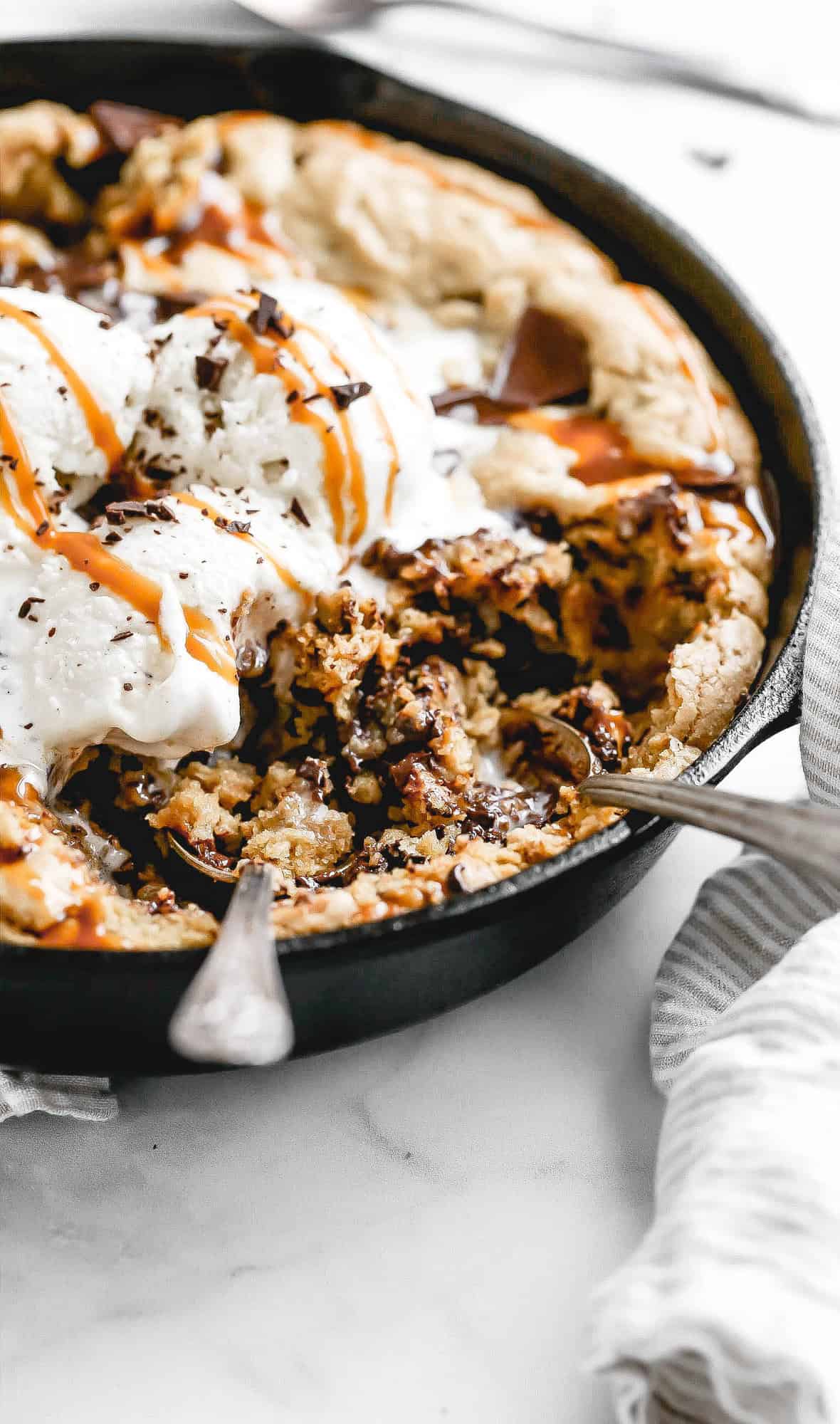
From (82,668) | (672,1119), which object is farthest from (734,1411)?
(82,668)

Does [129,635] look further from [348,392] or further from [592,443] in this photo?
[592,443]

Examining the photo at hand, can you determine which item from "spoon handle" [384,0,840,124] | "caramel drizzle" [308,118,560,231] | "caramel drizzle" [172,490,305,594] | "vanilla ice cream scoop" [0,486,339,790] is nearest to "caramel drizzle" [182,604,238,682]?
"vanilla ice cream scoop" [0,486,339,790]

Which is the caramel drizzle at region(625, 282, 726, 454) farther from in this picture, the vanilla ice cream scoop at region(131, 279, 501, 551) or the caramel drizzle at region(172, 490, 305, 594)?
the caramel drizzle at region(172, 490, 305, 594)

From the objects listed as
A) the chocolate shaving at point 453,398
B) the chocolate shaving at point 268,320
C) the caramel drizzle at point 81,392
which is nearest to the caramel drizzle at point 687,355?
the chocolate shaving at point 453,398

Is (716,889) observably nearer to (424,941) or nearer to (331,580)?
(424,941)

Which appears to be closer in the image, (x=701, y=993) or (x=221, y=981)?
(x=221, y=981)

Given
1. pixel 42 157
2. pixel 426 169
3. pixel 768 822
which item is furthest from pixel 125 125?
pixel 768 822

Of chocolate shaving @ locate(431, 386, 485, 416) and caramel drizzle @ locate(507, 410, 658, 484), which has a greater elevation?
caramel drizzle @ locate(507, 410, 658, 484)
